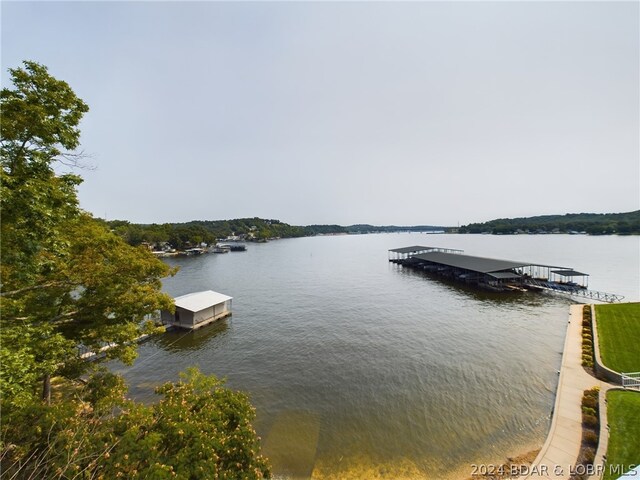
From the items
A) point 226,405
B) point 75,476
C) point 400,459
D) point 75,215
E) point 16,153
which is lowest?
point 400,459

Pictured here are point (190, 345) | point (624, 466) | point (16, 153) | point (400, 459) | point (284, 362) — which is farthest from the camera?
point (190, 345)

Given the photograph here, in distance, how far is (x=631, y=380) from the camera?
55.8 ft

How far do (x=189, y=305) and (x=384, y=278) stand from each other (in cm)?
4247

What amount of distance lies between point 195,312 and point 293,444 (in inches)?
829

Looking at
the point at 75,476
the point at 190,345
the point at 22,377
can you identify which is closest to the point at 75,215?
the point at 22,377

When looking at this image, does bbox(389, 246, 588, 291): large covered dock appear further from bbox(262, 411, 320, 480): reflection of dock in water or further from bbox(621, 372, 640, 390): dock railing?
bbox(262, 411, 320, 480): reflection of dock in water

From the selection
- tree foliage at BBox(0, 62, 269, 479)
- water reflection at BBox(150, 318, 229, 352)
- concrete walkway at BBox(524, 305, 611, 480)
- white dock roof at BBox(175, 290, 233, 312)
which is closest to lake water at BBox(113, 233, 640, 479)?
water reflection at BBox(150, 318, 229, 352)

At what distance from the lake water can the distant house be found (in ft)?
5.52

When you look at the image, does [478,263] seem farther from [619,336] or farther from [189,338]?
[189,338]

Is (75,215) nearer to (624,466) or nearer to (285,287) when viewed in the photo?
(624,466)

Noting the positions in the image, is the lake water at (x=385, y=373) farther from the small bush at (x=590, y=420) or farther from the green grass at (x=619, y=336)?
the green grass at (x=619, y=336)

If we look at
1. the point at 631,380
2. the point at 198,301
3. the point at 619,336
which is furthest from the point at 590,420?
the point at 198,301

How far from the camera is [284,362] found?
78.4ft

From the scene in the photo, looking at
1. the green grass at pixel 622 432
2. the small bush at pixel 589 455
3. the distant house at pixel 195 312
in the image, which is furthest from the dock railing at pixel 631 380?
the distant house at pixel 195 312
